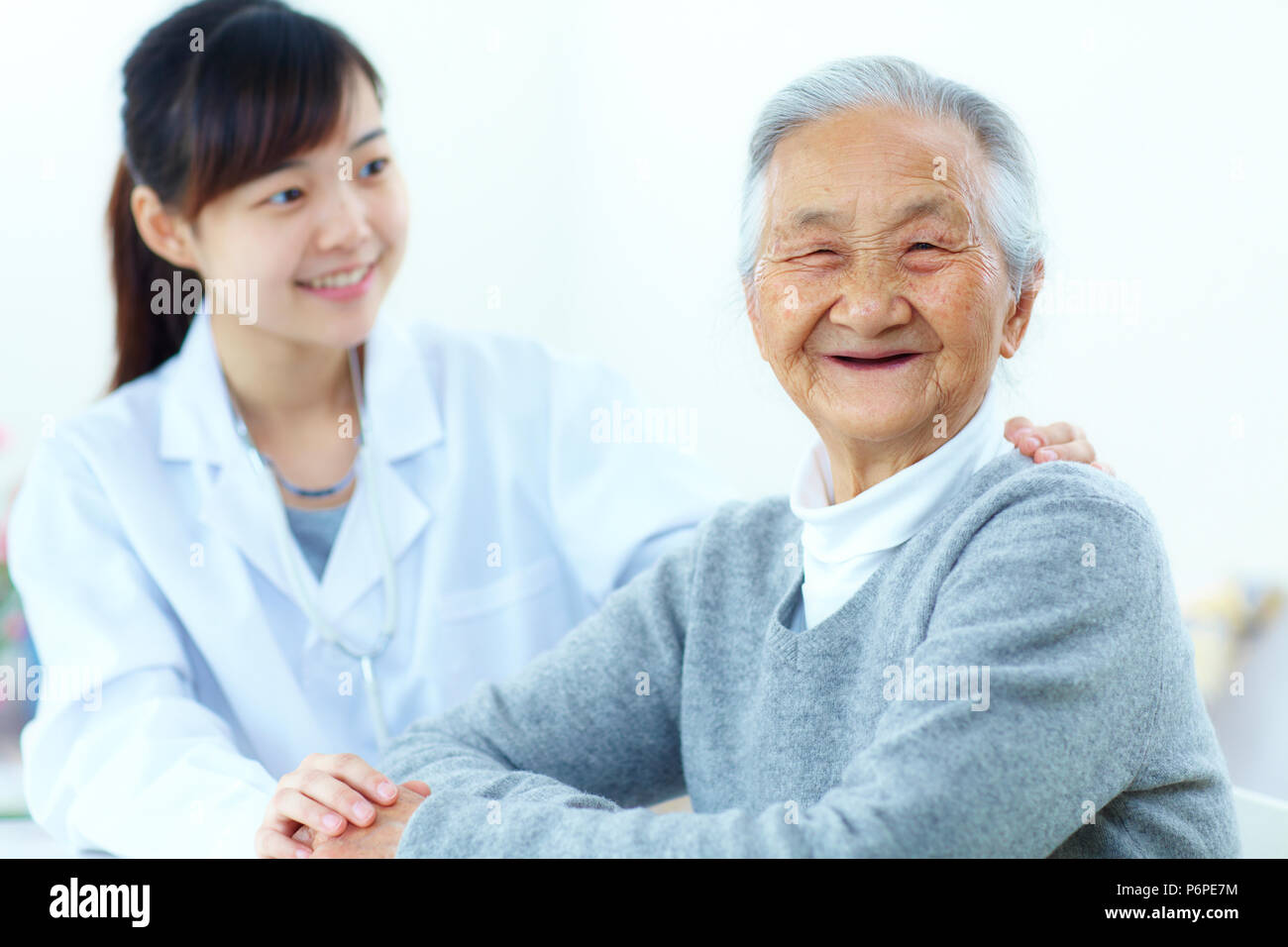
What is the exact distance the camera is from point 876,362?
104 cm

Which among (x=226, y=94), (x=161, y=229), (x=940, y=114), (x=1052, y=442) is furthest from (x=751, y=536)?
(x=161, y=229)

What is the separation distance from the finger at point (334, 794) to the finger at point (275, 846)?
0.05m

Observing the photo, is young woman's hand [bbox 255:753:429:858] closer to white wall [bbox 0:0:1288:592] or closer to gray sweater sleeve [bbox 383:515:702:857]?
gray sweater sleeve [bbox 383:515:702:857]

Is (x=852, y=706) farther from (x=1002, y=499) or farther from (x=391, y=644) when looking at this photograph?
(x=391, y=644)

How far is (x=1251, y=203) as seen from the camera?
88.7 inches

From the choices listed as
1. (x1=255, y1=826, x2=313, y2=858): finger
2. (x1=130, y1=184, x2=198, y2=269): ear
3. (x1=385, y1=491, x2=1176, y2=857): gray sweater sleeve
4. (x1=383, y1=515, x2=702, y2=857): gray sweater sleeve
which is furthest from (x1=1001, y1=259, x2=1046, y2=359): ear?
(x1=130, y1=184, x2=198, y2=269): ear

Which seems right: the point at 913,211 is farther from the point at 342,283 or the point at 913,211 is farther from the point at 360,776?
the point at 342,283

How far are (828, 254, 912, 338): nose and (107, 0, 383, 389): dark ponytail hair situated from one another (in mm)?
1026

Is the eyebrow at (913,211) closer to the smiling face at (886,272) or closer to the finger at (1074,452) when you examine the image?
the smiling face at (886,272)

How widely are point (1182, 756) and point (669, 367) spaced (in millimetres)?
2167

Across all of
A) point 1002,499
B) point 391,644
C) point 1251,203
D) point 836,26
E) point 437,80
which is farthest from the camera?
point 437,80

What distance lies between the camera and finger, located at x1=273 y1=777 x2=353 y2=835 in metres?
1.02

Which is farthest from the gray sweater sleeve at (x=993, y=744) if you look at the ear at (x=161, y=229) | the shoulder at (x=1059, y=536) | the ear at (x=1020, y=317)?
the ear at (x=161, y=229)
